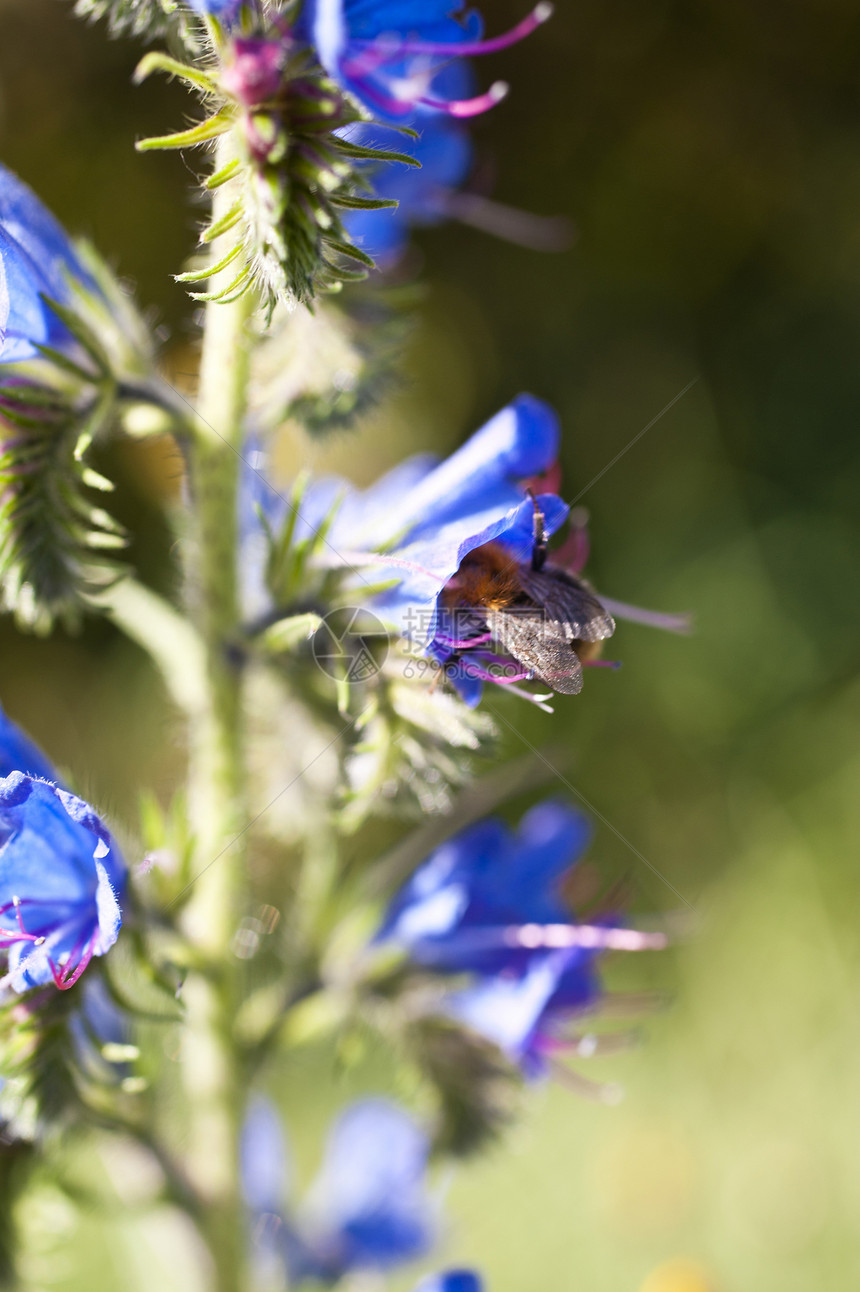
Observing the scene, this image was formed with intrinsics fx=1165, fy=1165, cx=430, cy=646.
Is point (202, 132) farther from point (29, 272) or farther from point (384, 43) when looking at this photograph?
point (29, 272)

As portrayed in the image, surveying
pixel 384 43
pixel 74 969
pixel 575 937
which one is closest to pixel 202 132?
pixel 384 43

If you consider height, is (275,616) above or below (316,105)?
below

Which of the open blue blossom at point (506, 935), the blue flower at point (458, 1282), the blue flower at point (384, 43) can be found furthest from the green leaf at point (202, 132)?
Answer: the blue flower at point (458, 1282)

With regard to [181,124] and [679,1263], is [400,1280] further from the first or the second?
[181,124]

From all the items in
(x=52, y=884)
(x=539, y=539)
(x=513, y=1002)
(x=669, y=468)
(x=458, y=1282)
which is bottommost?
(x=669, y=468)

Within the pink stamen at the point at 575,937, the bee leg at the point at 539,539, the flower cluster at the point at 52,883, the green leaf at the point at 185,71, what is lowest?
the pink stamen at the point at 575,937

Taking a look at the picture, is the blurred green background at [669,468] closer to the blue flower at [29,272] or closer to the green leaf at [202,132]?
the blue flower at [29,272]

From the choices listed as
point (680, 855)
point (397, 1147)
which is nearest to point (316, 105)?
point (397, 1147)
